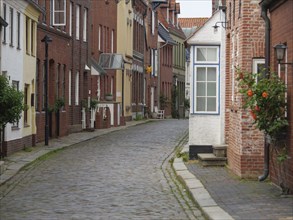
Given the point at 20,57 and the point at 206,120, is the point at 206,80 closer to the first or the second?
the point at 206,120

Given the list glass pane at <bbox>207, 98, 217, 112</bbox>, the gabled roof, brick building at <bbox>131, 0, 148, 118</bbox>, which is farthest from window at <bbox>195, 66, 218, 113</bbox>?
the gabled roof

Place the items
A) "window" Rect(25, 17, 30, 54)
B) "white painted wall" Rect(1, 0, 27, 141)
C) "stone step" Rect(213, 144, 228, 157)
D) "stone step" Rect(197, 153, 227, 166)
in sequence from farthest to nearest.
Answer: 1. "window" Rect(25, 17, 30, 54)
2. "white painted wall" Rect(1, 0, 27, 141)
3. "stone step" Rect(213, 144, 228, 157)
4. "stone step" Rect(197, 153, 227, 166)

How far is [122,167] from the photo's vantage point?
76.5 feet

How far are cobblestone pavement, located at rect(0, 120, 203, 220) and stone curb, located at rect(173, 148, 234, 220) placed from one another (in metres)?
0.19

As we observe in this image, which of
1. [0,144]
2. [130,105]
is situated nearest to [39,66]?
[0,144]

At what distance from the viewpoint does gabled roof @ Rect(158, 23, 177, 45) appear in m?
76.1

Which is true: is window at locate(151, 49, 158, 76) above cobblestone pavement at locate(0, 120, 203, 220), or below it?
above

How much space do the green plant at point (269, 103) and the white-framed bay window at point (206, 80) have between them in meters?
8.99

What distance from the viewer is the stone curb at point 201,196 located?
43.0 ft

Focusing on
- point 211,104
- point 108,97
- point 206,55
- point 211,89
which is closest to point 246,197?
point 211,104

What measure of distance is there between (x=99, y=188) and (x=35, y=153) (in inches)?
371

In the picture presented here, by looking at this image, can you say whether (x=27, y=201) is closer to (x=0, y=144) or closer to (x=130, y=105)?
(x=0, y=144)

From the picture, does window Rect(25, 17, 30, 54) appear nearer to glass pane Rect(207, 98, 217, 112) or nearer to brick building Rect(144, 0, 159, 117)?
glass pane Rect(207, 98, 217, 112)

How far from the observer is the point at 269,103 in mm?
15234
